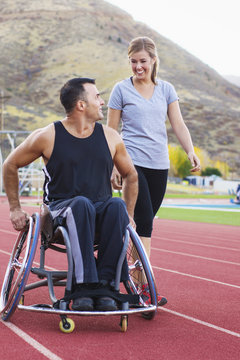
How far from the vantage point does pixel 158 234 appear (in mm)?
10617

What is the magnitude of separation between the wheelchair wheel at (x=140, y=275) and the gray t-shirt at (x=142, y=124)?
2.62ft

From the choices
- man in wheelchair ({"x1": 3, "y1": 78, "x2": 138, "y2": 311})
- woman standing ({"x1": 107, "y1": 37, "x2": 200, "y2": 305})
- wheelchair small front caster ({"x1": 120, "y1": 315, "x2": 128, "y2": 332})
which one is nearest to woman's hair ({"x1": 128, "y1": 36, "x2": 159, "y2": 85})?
woman standing ({"x1": 107, "y1": 37, "x2": 200, "y2": 305})

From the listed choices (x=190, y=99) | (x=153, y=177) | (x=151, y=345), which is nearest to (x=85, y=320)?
(x=151, y=345)

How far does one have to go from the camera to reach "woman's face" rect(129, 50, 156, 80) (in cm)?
432

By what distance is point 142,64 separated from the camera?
4336 mm

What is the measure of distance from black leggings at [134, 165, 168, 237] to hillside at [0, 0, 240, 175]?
7785 centimetres

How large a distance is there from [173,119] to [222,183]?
54.5 metres

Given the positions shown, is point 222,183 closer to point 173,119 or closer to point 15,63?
point 173,119

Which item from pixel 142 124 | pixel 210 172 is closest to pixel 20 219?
pixel 142 124

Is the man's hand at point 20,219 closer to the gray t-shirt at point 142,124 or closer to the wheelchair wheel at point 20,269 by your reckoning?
the wheelchair wheel at point 20,269

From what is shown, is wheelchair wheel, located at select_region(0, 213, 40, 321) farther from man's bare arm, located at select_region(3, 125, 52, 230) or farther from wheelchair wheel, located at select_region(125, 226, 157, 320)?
wheelchair wheel, located at select_region(125, 226, 157, 320)

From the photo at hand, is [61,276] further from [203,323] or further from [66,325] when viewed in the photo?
[203,323]

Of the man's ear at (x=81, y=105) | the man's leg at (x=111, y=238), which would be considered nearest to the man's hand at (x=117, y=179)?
the man's ear at (x=81, y=105)

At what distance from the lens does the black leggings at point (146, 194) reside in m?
4.29
